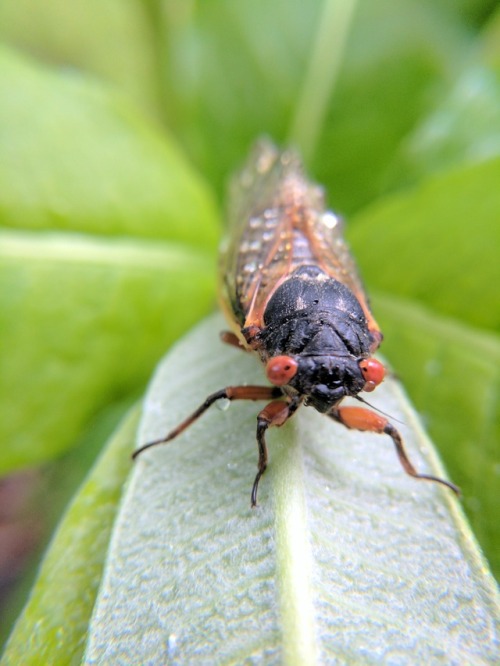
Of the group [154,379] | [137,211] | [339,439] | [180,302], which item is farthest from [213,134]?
[339,439]

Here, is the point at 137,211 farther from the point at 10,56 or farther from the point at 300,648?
the point at 300,648

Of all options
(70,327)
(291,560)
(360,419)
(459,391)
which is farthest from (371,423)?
(70,327)

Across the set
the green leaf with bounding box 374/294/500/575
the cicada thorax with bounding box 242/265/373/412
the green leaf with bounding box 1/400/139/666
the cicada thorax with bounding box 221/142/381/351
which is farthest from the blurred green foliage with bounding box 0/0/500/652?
the green leaf with bounding box 1/400/139/666

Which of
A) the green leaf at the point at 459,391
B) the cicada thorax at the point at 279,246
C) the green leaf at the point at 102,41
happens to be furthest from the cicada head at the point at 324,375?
the green leaf at the point at 102,41

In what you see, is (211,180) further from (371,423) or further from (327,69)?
(371,423)

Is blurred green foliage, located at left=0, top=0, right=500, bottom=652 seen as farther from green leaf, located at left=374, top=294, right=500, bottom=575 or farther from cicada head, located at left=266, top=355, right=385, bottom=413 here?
cicada head, located at left=266, top=355, right=385, bottom=413

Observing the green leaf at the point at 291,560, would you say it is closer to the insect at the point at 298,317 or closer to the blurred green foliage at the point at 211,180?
the insect at the point at 298,317
